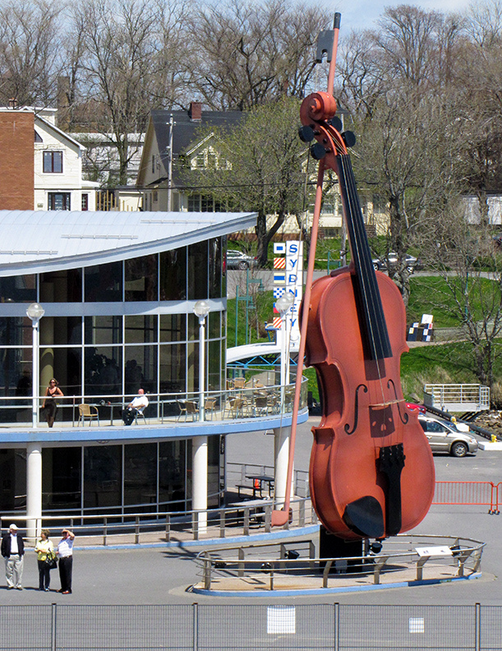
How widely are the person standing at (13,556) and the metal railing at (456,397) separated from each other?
2879 centimetres

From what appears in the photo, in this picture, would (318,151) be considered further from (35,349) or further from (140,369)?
(140,369)

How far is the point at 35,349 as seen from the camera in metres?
24.2

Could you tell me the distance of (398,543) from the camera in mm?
23297

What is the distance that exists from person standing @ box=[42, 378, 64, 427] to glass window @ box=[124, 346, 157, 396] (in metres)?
1.79

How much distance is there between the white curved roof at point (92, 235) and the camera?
2462cm

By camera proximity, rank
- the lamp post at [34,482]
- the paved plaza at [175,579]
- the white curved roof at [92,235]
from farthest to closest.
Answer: the white curved roof at [92,235] < the lamp post at [34,482] < the paved plaza at [175,579]

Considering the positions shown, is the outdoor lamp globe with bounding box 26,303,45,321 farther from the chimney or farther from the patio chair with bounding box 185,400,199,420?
the chimney

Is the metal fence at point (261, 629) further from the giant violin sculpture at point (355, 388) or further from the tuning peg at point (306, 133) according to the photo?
the tuning peg at point (306, 133)

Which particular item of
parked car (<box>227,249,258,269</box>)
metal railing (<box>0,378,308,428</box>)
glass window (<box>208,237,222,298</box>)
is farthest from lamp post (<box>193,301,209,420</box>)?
parked car (<box>227,249,258,269</box>)

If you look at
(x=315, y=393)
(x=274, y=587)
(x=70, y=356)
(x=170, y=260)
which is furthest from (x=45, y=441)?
(x=315, y=393)

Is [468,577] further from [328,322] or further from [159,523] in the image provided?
[159,523]

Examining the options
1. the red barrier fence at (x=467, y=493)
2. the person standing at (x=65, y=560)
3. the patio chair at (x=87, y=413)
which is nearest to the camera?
the person standing at (x=65, y=560)

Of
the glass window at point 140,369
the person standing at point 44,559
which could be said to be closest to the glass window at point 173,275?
the glass window at point 140,369

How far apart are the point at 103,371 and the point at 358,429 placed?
30.7 ft
